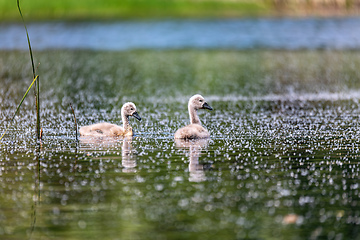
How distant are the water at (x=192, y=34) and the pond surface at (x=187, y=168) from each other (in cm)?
2477

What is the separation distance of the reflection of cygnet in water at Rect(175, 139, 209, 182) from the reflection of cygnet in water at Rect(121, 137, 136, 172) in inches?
38.0

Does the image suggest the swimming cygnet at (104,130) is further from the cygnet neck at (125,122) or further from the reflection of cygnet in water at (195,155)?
the reflection of cygnet in water at (195,155)

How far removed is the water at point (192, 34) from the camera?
164ft

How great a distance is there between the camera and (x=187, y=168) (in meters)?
11.2

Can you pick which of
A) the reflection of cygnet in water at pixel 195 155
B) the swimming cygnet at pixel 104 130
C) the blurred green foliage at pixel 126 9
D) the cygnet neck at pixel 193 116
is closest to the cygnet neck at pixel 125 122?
the swimming cygnet at pixel 104 130

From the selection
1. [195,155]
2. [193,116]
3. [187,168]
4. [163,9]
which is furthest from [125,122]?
[163,9]

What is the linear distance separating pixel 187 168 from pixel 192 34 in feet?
146

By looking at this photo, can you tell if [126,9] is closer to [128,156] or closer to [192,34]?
[192,34]

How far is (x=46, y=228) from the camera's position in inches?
318

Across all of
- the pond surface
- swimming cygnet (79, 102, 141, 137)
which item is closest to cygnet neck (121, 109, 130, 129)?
swimming cygnet (79, 102, 141, 137)

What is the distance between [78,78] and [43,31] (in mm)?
29706

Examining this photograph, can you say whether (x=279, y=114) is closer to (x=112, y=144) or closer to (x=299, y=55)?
(x=112, y=144)

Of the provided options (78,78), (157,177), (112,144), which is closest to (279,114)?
(112,144)

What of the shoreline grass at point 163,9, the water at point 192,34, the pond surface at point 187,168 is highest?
the shoreline grass at point 163,9
